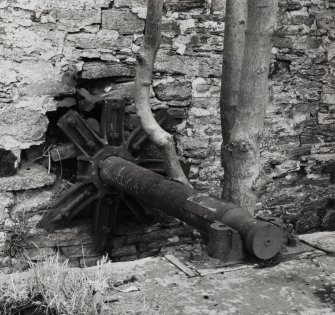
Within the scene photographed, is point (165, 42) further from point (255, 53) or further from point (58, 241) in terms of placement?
point (58, 241)

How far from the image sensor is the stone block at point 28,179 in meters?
3.76

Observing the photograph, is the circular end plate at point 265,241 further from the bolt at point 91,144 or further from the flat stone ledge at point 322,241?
the bolt at point 91,144

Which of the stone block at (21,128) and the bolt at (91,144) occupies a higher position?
the stone block at (21,128)

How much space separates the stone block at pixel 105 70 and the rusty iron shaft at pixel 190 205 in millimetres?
583

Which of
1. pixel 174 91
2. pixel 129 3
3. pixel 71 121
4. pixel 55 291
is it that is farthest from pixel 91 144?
pixel 55 291

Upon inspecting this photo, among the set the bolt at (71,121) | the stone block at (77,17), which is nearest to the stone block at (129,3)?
the stone block at (77,17)

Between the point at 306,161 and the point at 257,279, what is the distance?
2.43 metres

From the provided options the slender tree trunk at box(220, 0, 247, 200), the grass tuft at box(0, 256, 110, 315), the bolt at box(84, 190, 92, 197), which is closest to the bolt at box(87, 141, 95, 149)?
the bolt at box(84, 190, 92, 197)

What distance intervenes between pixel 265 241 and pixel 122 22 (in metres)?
2.02

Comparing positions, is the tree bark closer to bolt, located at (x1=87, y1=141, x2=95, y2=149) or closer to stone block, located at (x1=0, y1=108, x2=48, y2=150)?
bolt, located at (x1=87, y1=141, x2=95, y2=149)

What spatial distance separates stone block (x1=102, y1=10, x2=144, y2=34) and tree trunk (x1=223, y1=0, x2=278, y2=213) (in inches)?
44.5

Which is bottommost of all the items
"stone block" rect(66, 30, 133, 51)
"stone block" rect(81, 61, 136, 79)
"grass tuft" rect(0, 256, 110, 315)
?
"grass tuft" rect(0, 256, 110, 315)

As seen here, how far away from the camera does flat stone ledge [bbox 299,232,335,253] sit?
→ 325cm

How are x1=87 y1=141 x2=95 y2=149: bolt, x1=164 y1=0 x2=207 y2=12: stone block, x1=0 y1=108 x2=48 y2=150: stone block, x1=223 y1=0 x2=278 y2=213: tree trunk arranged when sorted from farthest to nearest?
x1=164 y1=0 x2=207 y2=12: stone block < x1=87 y1=141 x2=95 y2=149: bolt < x1=0 y1=108 x2=48 y2=150: stone block < x1=223 y1=0 x2=278 y2=213: tree trunk
